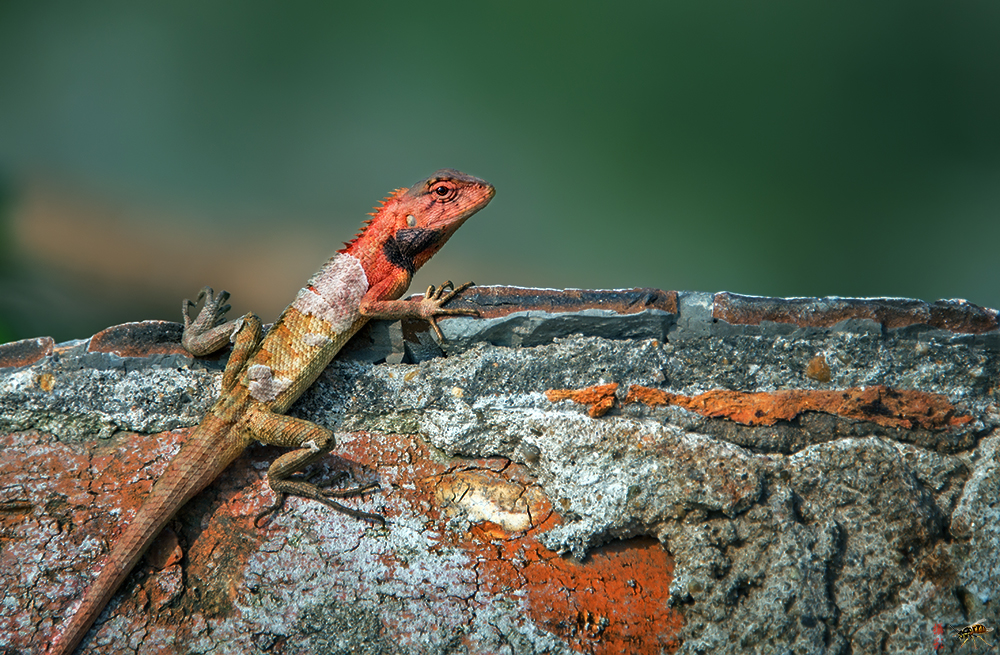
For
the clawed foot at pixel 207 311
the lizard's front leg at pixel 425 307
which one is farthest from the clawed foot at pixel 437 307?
the clawed foot at pixel 207 311

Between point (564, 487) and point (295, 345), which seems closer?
point (564, 487)

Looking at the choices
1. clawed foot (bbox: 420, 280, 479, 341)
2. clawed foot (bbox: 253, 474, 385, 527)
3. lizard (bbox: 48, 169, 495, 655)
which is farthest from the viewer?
clawed foot (bbox: 420, 280, 479, 341)

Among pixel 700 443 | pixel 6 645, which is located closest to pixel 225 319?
pixel 6 645

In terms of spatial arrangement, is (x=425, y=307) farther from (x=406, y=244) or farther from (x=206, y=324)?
(x=206, y=324)

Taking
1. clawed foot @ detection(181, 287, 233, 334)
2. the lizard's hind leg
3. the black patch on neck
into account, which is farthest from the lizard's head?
the lizard's hind leg

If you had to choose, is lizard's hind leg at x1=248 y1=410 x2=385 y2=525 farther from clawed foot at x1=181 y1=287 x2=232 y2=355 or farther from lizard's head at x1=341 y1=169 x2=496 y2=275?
lizard's head at x1=341 y1=169 x2=496 y2=275

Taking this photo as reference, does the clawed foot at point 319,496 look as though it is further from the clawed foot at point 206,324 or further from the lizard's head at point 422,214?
the lizard's head at point 422,214

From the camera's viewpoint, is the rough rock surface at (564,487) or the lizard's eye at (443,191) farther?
the lizard's eye at (443,191)

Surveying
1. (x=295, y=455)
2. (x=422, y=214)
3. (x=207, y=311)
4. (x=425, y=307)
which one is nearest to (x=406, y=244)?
(x=422, y=214)
